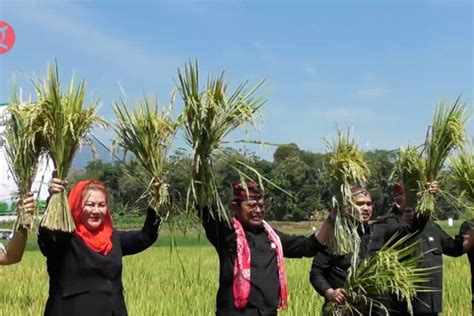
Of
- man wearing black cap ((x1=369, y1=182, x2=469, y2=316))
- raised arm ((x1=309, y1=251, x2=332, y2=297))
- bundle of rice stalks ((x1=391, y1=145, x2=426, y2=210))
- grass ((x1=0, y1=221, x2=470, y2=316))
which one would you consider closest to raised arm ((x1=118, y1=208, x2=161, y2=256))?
grass ((x1=0, y1=221, x2=470, y2=316))

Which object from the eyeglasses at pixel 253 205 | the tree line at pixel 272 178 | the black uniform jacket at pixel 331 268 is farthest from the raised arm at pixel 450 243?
the eyeglasses at pixel 253 205

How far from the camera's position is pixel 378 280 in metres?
4.09

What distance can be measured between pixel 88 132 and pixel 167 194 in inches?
20.1

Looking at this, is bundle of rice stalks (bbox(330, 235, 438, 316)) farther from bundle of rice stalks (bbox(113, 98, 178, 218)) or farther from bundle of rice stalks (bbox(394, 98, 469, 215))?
bundle of rice stalks (bbox(113, 98, 178, 218))

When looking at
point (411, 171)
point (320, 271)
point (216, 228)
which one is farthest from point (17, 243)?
point (411, 171)

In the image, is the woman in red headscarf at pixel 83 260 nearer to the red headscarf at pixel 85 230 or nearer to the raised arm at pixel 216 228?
the red headscarf at pixel 85 230

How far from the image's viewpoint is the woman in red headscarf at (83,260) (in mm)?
3541

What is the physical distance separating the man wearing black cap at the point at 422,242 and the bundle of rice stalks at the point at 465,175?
0.93 ft

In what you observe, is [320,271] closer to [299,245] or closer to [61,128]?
[299,245]

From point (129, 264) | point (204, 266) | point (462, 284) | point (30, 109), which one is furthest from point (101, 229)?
point (129, 264)

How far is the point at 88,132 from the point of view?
3.67m

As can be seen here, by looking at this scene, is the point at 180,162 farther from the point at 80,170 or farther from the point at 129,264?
the point at 129,264

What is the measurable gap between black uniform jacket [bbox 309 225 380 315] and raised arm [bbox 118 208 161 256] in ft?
3.64

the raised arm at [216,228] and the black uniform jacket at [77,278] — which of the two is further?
the raised arm at [216,228]
